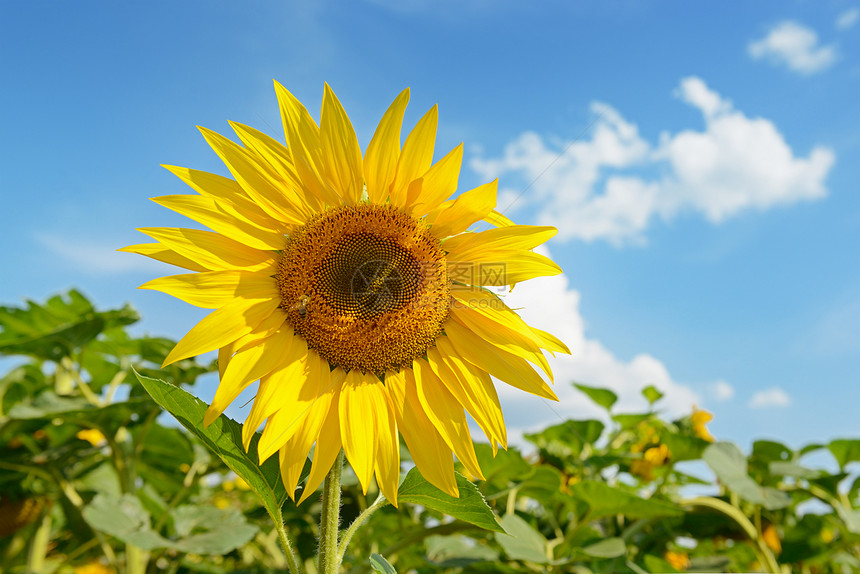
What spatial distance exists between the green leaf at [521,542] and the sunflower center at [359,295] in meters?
0.63

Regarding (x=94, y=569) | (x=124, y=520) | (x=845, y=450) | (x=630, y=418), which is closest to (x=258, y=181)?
(x=124, y=520)

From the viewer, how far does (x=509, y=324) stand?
118 cm

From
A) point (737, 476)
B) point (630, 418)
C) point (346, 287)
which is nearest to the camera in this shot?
point (346, 287)

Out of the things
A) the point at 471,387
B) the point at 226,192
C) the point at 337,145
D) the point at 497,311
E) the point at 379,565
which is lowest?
the point at 379,565

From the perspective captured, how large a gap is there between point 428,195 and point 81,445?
204cm

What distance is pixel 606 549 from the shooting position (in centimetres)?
176

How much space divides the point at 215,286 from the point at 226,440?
289 mm

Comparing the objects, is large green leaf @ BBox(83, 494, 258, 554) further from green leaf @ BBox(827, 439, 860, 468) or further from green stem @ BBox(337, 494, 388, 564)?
green leaf @ BBox(827, 439, 860, 468)

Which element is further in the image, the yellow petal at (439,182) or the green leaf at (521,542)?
the green leaf at (521,542)

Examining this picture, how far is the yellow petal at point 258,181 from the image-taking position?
1177 mm

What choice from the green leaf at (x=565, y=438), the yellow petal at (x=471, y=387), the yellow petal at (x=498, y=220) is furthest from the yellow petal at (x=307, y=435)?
the green leaf at (x=565, y=438)

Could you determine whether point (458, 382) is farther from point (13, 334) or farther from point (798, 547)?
point (13, 334)

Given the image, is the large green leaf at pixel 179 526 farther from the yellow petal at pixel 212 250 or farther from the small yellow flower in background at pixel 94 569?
the small yellow flower in background at pixel 94 569

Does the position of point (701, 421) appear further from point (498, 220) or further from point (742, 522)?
point (498, 220)
